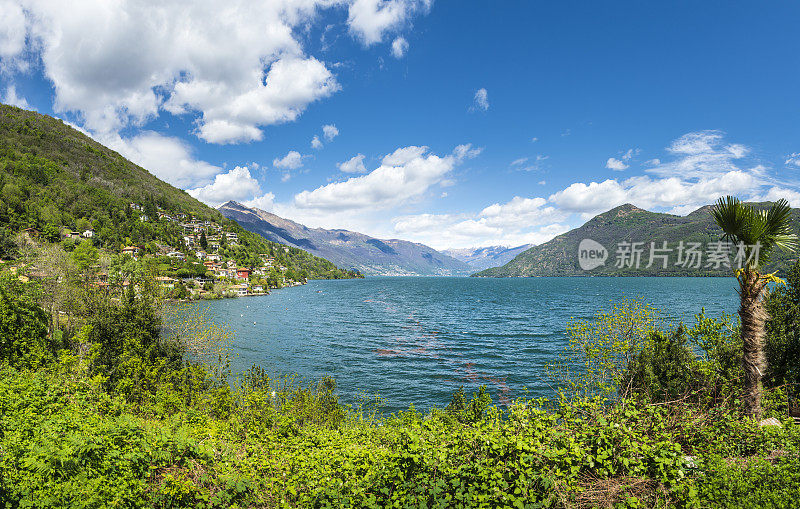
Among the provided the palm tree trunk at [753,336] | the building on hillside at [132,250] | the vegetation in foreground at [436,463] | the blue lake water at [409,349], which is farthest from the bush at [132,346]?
the building on hillside at [132,250]

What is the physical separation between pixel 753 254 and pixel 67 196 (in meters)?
190

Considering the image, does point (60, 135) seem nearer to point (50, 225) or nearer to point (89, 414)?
point (50, 225)

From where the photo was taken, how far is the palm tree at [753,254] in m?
8.80

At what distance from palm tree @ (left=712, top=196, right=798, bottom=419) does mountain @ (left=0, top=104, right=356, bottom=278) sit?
11460 centimetres

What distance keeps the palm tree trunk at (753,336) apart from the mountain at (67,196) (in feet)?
377

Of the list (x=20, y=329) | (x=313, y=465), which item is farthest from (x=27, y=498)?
(x=20, y=329)

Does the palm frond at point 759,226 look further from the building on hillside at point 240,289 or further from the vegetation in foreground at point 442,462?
the building on hillside at point 240,289

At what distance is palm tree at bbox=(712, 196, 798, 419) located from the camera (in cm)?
880

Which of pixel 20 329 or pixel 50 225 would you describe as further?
pixel 50 225

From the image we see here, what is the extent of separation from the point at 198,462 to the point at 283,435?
4.84m

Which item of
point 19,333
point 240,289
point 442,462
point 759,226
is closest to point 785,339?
point 759,226

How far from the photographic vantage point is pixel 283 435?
12141 millimetres

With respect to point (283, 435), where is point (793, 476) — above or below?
above

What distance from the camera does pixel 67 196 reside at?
432ft
